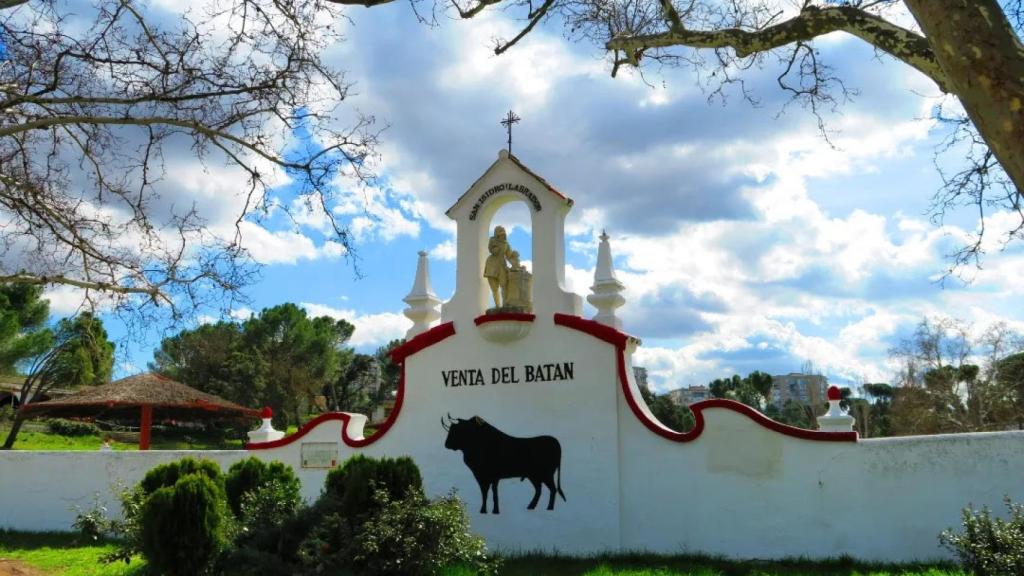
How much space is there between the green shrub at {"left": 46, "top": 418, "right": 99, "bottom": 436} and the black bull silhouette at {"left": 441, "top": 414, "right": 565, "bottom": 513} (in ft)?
107

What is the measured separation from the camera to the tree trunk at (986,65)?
12.6 feet

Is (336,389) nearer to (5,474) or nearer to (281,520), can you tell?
(5,474)

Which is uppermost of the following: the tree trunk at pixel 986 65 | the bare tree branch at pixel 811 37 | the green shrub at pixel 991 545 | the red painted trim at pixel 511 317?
the bare tree branch at pixel 811 37

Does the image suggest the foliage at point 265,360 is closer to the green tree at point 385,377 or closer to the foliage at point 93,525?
the green tree at point 385,377

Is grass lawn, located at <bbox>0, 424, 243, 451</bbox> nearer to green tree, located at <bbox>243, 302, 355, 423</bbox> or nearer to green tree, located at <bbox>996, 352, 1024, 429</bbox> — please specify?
green tree, located at <bbox>243, 302, 355, 423</bbox>

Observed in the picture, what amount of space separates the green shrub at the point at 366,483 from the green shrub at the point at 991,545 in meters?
5.15

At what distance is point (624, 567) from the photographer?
9.12 meters

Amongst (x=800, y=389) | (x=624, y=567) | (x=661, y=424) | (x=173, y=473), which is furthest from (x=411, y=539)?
(x=800, y=389)

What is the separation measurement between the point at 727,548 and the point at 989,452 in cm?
304

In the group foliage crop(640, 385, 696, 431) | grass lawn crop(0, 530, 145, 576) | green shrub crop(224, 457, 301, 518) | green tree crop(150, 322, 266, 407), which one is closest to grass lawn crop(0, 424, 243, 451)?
green tree crop(150, 322, 266, 407)

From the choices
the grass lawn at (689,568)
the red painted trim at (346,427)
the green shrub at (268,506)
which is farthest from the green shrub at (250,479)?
the grass lawn at (689,568)

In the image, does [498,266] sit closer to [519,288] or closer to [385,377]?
[519,288]

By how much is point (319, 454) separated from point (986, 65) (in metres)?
10.3

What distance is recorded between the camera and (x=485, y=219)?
11945mm
